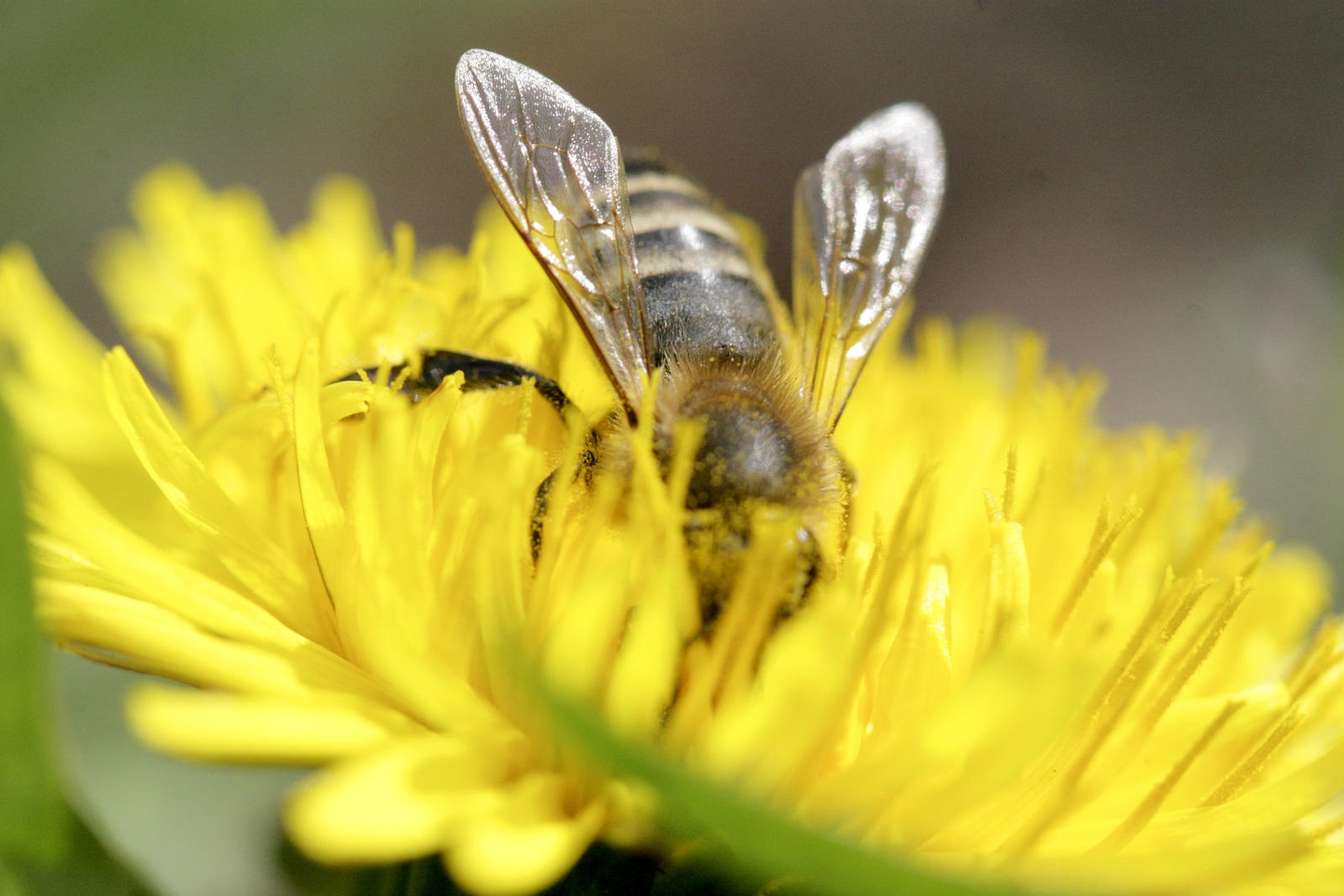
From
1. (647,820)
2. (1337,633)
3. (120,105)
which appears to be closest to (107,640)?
(647,820)

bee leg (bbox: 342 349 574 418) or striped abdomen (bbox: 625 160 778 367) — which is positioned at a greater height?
striped abdomen (bbox: 625 160 778 367)

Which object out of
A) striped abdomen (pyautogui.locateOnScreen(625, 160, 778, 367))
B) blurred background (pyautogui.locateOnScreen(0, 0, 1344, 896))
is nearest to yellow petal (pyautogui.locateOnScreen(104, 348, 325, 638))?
striped abdomen (pyautogui.locateOnScreen(625, 160, 778, 367))

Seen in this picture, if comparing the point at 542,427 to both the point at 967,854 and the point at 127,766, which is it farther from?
the point at 127,766

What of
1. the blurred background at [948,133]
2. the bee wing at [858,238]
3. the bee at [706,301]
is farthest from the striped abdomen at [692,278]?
the blurred background at [948,133]

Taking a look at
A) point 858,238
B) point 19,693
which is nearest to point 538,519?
point 19,693

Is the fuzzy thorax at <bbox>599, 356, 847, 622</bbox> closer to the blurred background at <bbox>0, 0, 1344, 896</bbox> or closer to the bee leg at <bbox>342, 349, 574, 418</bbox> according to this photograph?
the bee leg at <bbox>342, 349, 574, 418</bbox>

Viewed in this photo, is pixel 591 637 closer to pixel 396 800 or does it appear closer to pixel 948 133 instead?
pixel 396 800

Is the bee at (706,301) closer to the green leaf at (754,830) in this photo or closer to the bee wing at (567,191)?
the bee wing at (567,191)
